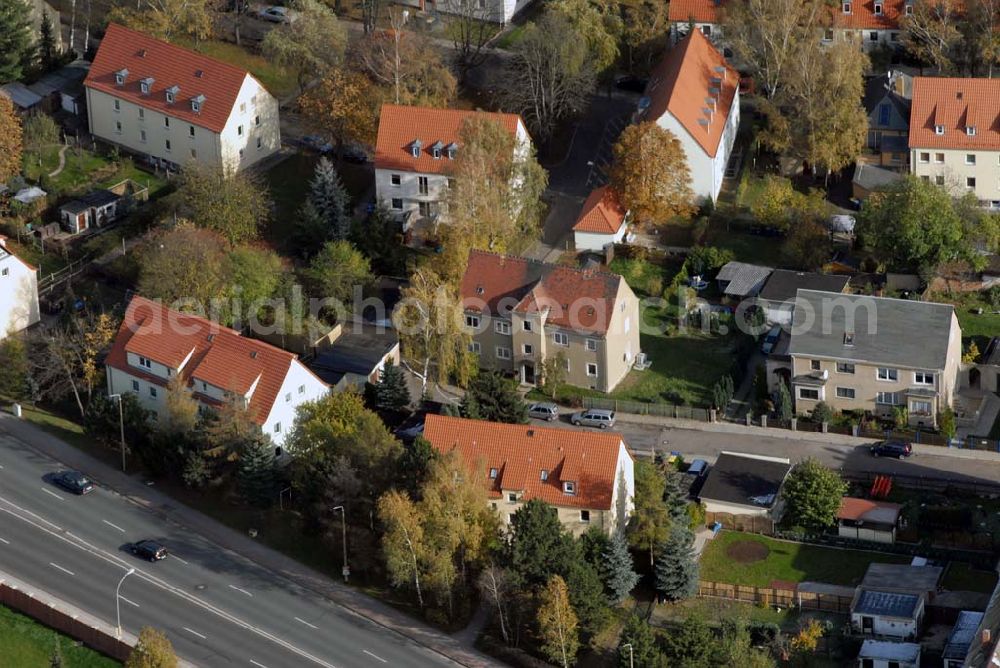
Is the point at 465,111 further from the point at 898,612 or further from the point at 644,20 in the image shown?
the point at 898,612

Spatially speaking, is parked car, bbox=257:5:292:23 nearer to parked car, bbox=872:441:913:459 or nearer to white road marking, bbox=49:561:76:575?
white road marking, bbox=49:561:76:575

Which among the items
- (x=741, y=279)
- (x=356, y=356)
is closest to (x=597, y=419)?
(x=356, y=356)

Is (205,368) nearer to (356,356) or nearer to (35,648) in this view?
(356,356)

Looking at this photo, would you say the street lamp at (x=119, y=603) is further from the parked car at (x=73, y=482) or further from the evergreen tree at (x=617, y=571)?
the evergreen tree at (x=617, y=571)

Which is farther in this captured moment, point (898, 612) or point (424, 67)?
point (424, 67)

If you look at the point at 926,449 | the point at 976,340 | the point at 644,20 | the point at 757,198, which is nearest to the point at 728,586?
the point at 926,449

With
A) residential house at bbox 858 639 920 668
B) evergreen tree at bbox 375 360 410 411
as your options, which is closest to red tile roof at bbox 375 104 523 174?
evergreen tree at bbox 375 360 410 411
